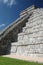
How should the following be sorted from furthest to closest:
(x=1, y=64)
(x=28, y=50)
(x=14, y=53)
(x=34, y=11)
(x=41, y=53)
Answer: (x=34, y=11)
(x=14, y=53)
(x=28, y=50)
(x=41, y=53)
(x=1, y=64)

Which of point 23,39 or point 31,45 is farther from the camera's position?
point 23,39

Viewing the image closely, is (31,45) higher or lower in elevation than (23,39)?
lower

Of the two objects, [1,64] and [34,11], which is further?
[34,11]

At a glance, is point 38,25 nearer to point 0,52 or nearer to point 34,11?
point 0,52

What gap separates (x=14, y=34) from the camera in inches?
493

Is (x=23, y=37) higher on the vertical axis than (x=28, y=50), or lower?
higher

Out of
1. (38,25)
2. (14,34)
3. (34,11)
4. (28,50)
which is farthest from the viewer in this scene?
(34,11)

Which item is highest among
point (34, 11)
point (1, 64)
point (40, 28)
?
point (34, 11)

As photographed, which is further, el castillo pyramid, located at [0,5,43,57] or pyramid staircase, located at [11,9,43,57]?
el castillo pyramid, located at [0,5,43,57]

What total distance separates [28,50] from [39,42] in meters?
0.90

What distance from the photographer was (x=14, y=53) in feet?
35.9

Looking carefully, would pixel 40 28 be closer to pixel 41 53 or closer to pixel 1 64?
pixel 41 53

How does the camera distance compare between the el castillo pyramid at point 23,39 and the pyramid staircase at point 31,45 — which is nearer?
the pyramid staircase at point 31,45

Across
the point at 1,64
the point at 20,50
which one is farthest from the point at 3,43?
the point at 1,64
